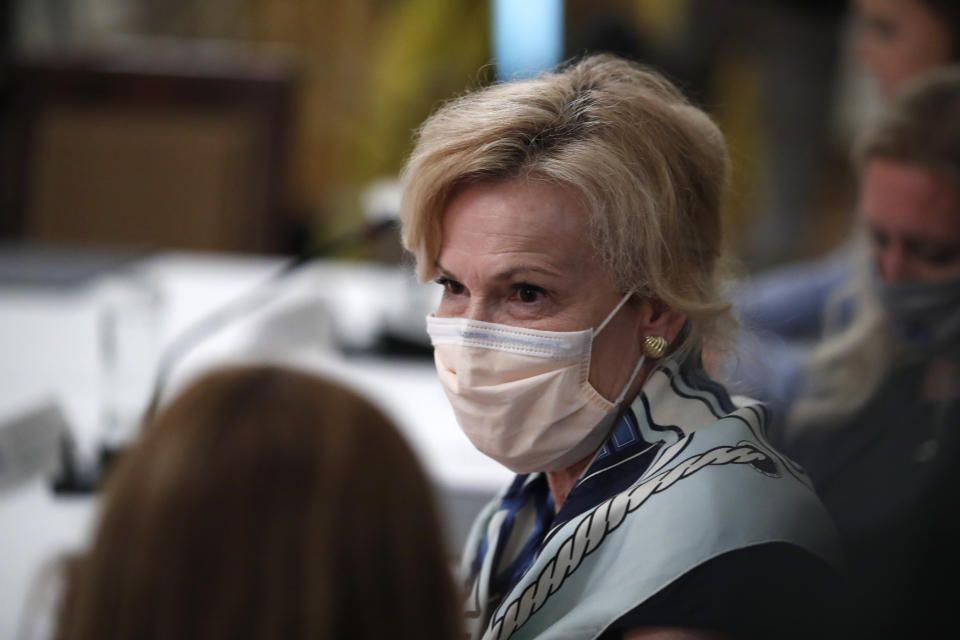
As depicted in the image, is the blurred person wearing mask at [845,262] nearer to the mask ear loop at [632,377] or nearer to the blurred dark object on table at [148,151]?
the mask ear loop at [632,377]

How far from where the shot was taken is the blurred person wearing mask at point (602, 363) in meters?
0.75

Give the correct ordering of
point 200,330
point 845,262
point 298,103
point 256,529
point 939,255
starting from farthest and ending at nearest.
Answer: point 298,103, point 845,262, point 200,330, point 939,255, point 256,529

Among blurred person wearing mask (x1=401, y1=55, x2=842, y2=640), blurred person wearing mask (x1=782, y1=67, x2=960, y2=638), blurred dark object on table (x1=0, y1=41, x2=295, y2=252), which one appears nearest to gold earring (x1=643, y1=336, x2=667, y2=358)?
blurred person wearing mask (x1=401, y1=55, x2=842, y2=640)

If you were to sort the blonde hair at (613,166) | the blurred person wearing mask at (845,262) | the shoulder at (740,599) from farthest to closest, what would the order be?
the blurred person wearing mask at (845,262) < the blonde hair at (613,166) < the shoulder at (740,599)

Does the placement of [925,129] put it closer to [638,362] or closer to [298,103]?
[638,362]

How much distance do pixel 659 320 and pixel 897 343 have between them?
83 cm

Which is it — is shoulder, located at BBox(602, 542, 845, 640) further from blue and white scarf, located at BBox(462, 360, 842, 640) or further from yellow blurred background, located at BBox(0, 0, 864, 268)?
yellow blurred background, located at BBox(0, 0, 864, 268)

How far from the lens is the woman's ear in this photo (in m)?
0.88

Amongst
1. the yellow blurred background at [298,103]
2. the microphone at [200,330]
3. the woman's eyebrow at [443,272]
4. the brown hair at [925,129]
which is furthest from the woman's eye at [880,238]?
the woman's eyebrow at [443,272]

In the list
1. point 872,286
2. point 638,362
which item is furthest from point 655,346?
point 872,286

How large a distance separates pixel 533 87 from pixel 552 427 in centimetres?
28

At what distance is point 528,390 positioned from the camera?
88 cm

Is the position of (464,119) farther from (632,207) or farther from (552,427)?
(552,427)

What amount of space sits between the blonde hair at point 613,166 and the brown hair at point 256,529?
11.7 inches
